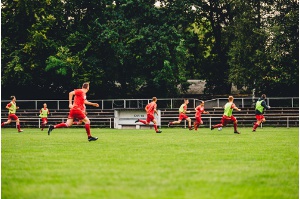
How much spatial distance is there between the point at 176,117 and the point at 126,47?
7.52m

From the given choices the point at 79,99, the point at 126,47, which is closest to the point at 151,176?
the point at 79,99

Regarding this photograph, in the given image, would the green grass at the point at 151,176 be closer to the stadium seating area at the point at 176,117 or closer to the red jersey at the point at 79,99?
the red jersey at the point at 79,99

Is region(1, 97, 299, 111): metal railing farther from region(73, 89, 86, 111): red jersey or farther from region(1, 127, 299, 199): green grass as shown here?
region(1, 127, 299, 199): green grass

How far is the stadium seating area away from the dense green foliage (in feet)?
9.64

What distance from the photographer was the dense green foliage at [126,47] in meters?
41.6

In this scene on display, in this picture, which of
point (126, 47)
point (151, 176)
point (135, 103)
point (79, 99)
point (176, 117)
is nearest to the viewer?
point (151, 176)

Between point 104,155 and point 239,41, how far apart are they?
34465mm

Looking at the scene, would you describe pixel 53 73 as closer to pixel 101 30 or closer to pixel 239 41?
pixel 101 30

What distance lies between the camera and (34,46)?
135 feet

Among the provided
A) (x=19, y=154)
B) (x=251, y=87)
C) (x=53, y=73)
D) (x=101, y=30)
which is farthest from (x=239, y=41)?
(x=19, y=154)

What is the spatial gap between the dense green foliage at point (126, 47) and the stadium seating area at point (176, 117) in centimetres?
294

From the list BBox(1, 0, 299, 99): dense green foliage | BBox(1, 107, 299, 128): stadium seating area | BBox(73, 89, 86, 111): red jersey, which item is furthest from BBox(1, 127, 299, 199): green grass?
BBox(1, 0, 299, 99): dense green foliage

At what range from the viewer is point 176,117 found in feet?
128

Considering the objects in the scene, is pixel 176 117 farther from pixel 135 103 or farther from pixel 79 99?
pixel 79 99
